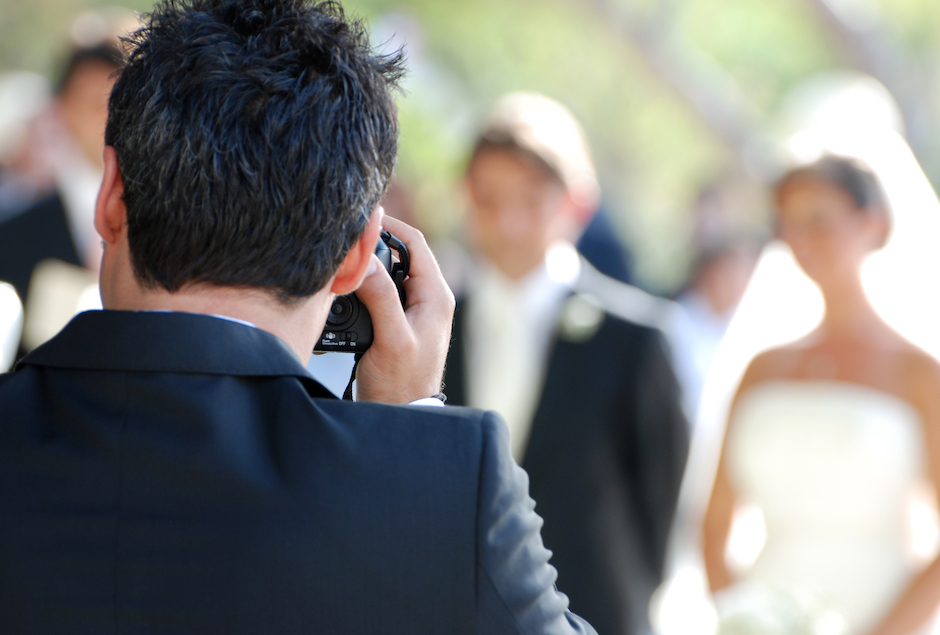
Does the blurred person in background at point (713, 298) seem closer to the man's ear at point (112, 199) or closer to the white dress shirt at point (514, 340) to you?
the white dress shirt at point (514, 340)

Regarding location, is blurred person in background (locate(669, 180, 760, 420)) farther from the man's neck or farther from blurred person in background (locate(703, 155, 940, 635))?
the man's neck

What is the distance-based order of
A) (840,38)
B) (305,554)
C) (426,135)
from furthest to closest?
(426,135) → (840,38) → (305,554)

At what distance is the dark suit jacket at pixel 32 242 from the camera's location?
369cm

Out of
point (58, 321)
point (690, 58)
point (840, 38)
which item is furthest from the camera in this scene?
point (690, 58)

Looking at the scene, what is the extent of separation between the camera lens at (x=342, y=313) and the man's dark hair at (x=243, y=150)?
0.22m

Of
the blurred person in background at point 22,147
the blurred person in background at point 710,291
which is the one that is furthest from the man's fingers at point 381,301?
the blurred person in background at point 710,291

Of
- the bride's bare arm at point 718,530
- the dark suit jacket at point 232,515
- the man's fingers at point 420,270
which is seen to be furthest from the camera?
the bride's bare arm at point 718,530

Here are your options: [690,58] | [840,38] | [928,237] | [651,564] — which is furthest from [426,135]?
[651,564]

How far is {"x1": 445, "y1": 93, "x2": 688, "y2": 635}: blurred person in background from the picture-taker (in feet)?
12.1

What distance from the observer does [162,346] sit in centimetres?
125

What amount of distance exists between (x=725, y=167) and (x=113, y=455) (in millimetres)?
10374

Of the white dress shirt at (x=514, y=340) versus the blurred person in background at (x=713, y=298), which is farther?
the blurred person in background at (x=713, y=298)

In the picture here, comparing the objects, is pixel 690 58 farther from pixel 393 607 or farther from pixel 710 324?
pixel 393 607

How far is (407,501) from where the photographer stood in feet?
3.97
